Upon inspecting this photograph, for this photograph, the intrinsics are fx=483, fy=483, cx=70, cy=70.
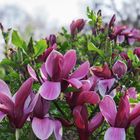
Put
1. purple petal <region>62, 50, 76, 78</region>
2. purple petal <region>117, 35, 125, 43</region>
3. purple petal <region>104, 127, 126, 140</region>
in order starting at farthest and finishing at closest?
1. purple petal <region>117, 35, 125, 43</region>
2. purple petal <region>62, 50, 76, 78</region>
3. purple petal <region>104, 127, 126, 140</region>

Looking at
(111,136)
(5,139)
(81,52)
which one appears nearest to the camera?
(111,136)

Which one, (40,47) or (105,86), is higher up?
(40,47)

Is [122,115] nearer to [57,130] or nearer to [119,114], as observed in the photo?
[119,114]

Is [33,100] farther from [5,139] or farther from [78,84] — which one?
[5,139]

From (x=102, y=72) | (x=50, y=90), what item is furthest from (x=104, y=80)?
(x=50, y=90)

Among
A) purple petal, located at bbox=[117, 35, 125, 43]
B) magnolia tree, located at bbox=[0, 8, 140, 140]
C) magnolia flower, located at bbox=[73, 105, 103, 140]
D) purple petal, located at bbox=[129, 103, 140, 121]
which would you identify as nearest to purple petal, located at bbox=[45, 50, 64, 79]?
magnolia tree, located at bbox=[0, 8, 140, 140]

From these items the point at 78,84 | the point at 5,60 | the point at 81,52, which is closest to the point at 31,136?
the point at 78,84

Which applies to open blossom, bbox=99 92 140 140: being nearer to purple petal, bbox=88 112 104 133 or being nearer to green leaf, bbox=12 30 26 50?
purple petal, bbox=88 112 104 133
